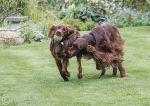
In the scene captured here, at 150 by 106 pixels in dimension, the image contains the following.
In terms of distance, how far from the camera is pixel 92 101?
22.1ft

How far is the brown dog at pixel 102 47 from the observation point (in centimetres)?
788

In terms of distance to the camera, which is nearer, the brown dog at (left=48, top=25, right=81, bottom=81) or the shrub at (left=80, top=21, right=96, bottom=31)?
the brown dog at (left=48, top=25, right=81, bottom=81)

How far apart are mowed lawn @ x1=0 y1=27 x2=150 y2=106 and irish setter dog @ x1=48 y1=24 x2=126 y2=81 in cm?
30

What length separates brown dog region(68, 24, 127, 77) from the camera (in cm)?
788

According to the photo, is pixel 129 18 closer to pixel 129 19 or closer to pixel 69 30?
pixel 129 19

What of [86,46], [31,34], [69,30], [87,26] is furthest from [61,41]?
[87,26]

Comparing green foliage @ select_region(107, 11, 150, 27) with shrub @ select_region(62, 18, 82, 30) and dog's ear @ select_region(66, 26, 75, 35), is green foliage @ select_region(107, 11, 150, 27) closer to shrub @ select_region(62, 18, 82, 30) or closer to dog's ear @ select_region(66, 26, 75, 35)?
shrub @ select_region(62, 18, 82, 30)

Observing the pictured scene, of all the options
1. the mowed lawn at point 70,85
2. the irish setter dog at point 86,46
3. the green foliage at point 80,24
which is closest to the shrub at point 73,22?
the green foliage at point 80,24

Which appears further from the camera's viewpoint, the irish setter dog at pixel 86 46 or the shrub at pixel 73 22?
the shrub at pixel 73 22

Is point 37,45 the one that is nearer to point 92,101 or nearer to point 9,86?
point 9,86

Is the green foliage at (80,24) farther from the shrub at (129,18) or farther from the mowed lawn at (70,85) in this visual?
the mowed lawn at (70,85)

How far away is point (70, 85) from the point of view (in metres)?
7.80

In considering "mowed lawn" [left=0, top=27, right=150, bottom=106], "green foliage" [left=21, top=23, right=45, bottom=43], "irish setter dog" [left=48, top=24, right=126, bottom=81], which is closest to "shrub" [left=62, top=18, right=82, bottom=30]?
"green foliage" [left=21, top=23, right=45, bottom=43]

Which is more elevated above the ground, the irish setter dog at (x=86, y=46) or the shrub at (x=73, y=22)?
the irish setter dog at (x=86, y=46)
